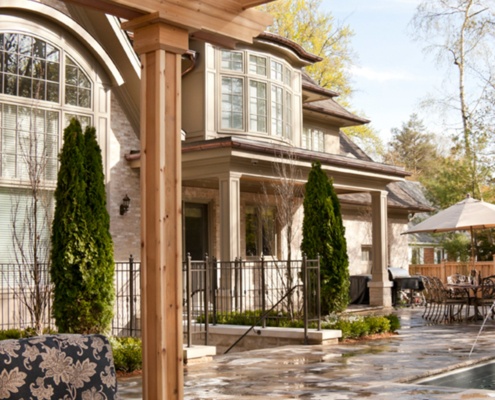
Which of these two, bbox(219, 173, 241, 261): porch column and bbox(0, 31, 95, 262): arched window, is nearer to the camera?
bbox(0, 31, 95, 262): arched window

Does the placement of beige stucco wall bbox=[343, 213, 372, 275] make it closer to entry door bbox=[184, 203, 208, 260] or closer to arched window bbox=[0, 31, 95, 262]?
entry door bbox=[184, 203, 208, 260]

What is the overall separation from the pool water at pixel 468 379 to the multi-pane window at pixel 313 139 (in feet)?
45.8

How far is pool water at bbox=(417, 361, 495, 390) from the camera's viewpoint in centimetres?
901

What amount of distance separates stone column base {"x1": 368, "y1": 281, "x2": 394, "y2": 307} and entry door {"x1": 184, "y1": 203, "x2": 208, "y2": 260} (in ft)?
16.3

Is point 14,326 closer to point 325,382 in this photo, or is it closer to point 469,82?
point 325,382

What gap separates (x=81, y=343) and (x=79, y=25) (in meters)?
12.5

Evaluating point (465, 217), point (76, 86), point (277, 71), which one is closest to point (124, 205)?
point (76, 86)

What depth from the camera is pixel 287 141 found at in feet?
66.1

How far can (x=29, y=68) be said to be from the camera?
15.1 m

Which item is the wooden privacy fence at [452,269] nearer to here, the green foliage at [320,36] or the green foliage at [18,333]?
the green foliage at [320,36]

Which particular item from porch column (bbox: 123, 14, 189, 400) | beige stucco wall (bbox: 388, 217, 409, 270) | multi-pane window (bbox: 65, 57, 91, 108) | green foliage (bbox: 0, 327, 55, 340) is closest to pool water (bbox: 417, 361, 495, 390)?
porch column (bbox: 123, 14, 189, 400)

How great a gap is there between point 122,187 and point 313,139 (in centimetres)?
915

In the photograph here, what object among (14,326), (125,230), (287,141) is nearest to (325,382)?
(14,326)

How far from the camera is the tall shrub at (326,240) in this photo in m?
15.0
